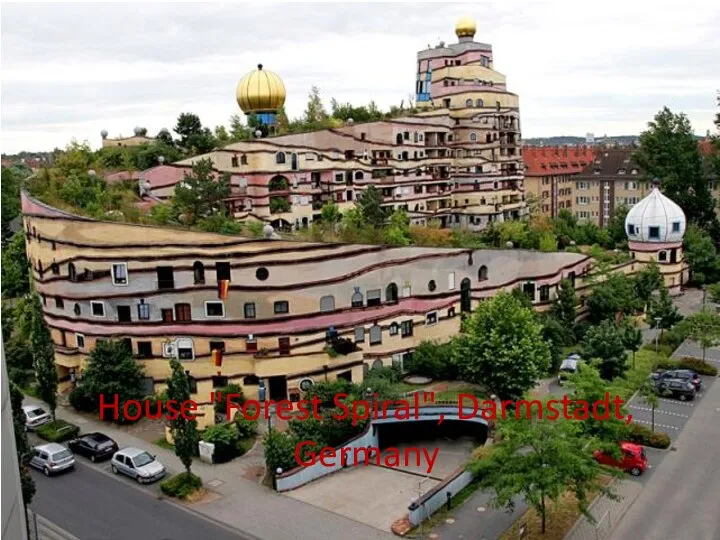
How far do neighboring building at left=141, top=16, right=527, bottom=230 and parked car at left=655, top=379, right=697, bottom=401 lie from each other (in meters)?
24.7

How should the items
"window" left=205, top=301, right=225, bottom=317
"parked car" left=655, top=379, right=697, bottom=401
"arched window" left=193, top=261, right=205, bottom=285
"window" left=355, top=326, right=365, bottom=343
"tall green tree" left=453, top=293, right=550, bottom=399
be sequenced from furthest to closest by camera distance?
"window" left=355, top=326, right=365, bottom=343 → "window" left=205, top=301, right=225, bottom=317 → "arched window" left=193, top=261, right=205, bottom=285 → "parked car" left=655, top=379, right=697, bottom=401 → "tall green tree" left=453, top=293, right=550, bottom=399

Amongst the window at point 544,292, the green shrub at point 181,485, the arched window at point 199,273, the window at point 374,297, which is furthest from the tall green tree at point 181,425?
the window at point 544,292

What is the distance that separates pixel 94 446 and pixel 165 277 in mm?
8212

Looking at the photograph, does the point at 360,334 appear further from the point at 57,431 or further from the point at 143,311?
the point at 57,431

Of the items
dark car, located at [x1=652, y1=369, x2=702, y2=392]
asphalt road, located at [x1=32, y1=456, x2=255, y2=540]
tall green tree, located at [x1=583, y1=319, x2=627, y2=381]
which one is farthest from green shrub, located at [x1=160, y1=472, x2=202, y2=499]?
dark car, located at [x1=652, y1=369, x2=702, y2=392]

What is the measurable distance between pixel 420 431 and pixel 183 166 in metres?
24.8

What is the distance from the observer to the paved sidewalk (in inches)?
906

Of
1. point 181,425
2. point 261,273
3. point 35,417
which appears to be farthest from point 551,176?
point 181,425

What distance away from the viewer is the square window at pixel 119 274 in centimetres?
3403

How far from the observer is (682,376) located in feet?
111

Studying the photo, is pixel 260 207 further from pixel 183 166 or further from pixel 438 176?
pixel 438 176

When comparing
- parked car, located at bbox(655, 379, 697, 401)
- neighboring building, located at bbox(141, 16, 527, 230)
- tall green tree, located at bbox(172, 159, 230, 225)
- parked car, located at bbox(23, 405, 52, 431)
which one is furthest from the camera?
neighboring building, located at bbox(141, 16, 527, 230)

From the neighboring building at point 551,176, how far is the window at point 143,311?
48.9 meters

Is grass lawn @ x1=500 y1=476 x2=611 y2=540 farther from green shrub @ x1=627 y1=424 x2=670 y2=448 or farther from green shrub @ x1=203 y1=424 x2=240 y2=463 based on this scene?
green shrub @ x1=203 y1=424 x2=240 y2=463
